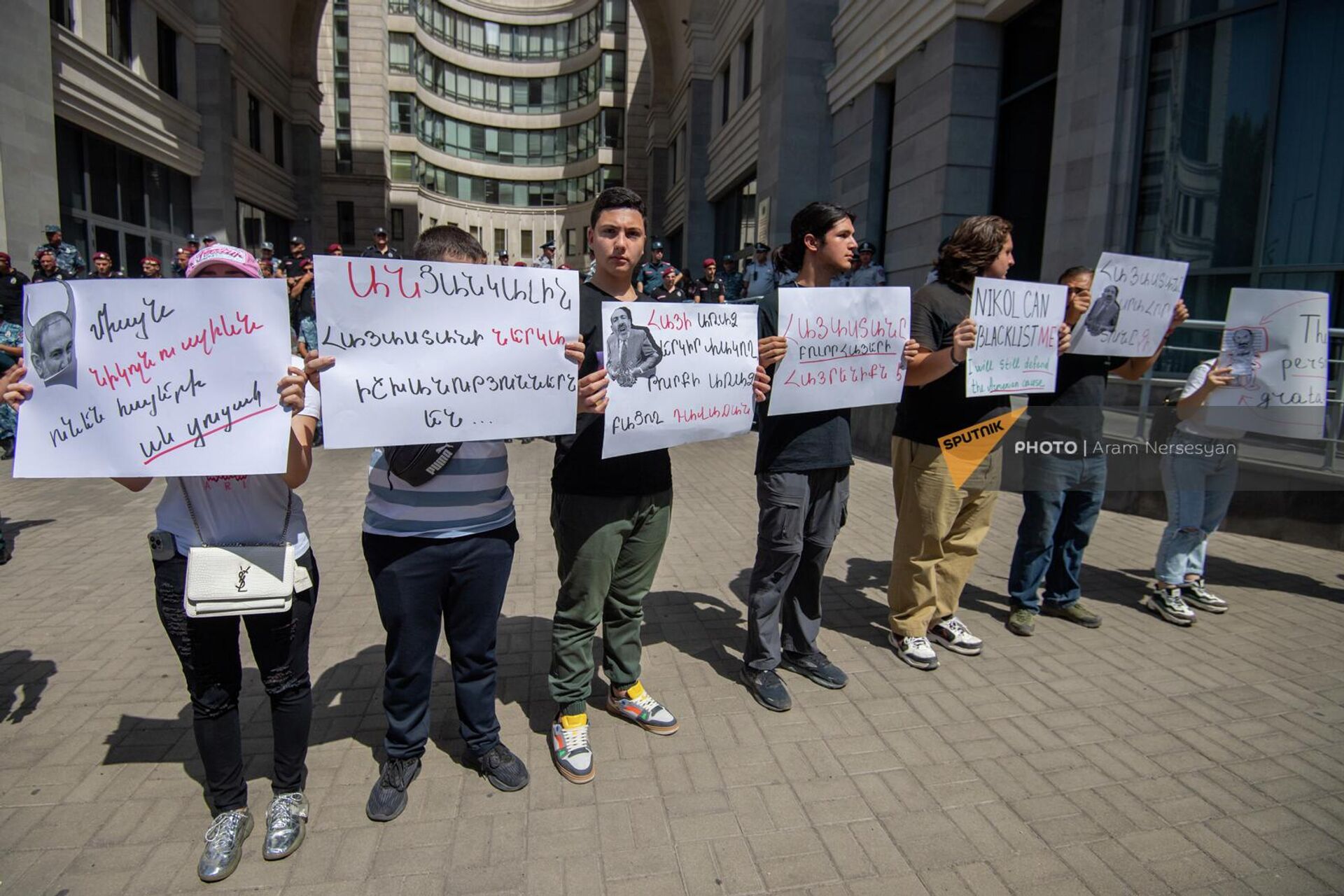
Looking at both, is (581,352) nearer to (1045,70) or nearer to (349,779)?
(349,779)

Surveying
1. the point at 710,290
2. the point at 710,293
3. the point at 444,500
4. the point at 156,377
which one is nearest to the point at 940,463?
the point at 444,500

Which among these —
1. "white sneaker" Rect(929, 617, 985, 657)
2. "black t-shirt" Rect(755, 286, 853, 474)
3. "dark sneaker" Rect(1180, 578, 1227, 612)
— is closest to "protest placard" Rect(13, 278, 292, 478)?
"black t-shirt" Rect(755, 286, 853, 474)

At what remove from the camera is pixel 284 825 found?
2650 mm

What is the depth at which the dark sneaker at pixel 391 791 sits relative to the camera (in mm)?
2814

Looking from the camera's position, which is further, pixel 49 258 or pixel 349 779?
pixel 49 258

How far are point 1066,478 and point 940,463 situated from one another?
0.99 metres

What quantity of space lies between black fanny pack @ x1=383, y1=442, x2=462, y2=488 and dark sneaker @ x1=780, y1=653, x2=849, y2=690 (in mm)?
2095

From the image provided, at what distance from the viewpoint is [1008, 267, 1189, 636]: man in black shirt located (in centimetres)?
452

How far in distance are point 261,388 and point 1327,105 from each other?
10.3 metres

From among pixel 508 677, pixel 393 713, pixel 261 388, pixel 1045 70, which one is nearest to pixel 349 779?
pixel 393 713

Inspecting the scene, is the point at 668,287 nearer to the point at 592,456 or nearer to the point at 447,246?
the point at 592,456

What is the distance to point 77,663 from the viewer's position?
4.07 m

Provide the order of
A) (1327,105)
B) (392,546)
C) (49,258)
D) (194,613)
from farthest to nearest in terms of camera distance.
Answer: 1. (49,258)
2. (1327,105)
3. (392,546)
4. (194,613)

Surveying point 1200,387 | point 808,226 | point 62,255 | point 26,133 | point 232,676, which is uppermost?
point 26,133
